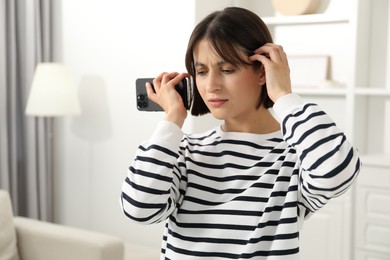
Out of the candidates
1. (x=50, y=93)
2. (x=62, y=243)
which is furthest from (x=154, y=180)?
(x=50, y=93)

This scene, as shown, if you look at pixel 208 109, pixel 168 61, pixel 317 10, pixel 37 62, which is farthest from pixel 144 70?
pixel 208 109

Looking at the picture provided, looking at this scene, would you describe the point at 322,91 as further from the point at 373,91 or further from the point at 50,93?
the point at 50,93

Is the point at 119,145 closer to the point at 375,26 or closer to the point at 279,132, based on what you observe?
the point at 375,26

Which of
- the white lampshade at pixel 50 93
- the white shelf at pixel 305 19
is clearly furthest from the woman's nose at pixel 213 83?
the white lampshade at pixel 50 93

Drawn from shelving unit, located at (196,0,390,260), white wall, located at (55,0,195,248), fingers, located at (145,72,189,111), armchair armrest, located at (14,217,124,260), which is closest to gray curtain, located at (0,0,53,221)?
white wall, located at (55,0,195,248)

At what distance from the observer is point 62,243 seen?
8.79 feet

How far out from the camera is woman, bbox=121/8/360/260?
1.05 metres

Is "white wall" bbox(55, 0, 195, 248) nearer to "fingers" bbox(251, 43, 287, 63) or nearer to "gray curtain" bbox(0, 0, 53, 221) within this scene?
"gray curtain" bbox(0, 0, 53, 221)

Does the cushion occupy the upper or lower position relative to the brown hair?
lower

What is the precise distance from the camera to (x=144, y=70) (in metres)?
3.37

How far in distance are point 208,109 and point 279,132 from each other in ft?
0.49

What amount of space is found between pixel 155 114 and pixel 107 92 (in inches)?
14.2

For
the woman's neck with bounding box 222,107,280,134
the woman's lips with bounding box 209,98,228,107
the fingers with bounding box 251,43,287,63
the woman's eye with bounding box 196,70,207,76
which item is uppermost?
the fingers with bounding box 251,43,287,63

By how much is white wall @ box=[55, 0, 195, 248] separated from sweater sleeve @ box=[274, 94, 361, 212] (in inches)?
86.2
